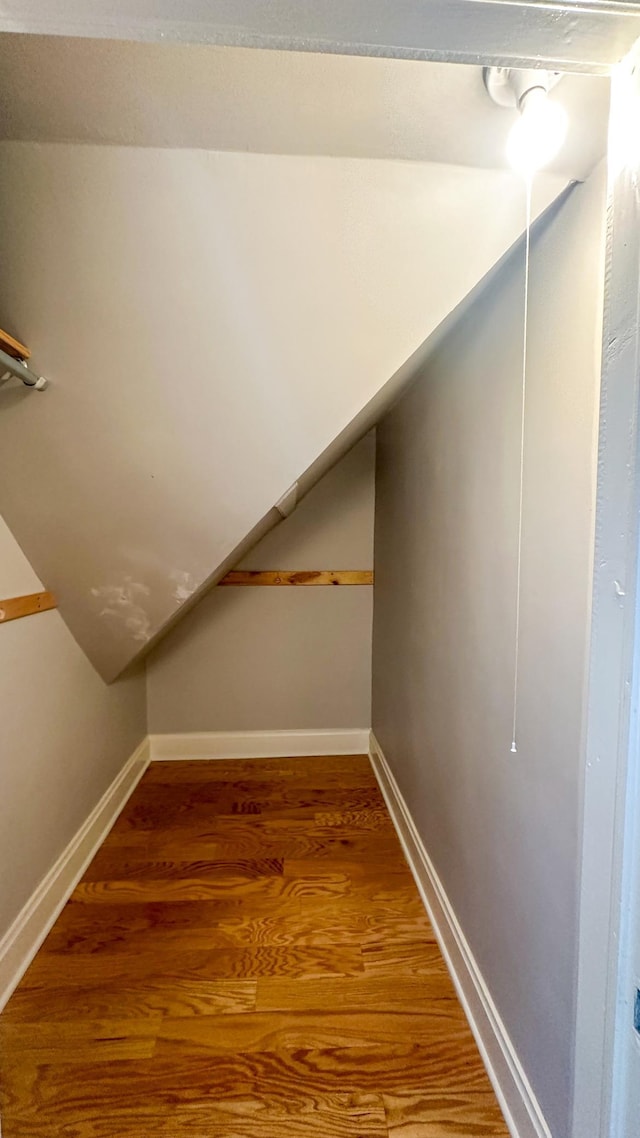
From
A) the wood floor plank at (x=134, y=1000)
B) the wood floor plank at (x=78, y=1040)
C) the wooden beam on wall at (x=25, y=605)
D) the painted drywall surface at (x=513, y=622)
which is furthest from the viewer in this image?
the wooden beam on wall at (x=25, y=605)

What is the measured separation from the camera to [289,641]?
9.98 ft

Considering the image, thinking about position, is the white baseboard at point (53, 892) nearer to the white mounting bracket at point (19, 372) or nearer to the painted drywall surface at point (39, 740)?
the painted drywall surface at point (39, 740)

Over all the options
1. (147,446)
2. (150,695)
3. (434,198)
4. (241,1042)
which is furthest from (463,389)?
(150,695)

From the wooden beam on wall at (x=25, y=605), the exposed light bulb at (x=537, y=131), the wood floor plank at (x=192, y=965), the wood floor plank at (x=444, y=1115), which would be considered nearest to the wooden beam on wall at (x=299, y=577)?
the wooden beam on wall at (x=25, y=605)

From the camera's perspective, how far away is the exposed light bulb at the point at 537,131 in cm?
79

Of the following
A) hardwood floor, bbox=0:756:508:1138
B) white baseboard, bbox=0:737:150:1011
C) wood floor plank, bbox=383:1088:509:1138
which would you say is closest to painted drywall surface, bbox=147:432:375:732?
white baseboard, bbox=0:737:150:1011

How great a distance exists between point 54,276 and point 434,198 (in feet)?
2.51

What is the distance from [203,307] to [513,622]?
946 mm

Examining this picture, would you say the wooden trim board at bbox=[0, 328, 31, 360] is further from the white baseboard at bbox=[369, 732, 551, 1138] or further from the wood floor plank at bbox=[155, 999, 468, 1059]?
the white baseboard at bbox=[369, 732, 551, 1138]

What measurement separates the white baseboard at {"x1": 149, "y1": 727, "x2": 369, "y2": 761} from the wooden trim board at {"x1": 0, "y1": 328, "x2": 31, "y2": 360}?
229 centimetres

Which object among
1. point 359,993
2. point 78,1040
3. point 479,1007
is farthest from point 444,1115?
point 78,1040

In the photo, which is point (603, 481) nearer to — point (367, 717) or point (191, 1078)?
point (191, 1078)

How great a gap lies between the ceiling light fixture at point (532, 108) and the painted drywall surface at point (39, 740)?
4.94ft

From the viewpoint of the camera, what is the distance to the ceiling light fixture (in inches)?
30.7
